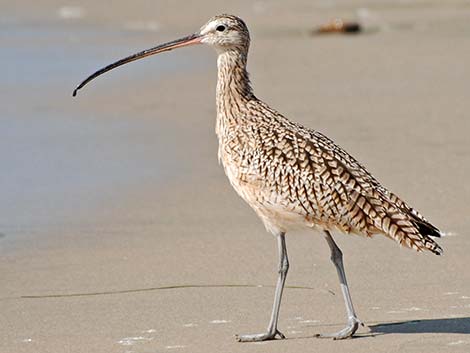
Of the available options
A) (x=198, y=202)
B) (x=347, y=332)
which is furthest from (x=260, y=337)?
(x=198, y=202)

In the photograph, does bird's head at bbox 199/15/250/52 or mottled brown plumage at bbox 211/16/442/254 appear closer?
mottled brown plumage at bbox 211/16/442/254

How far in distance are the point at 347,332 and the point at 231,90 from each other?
1.53 m

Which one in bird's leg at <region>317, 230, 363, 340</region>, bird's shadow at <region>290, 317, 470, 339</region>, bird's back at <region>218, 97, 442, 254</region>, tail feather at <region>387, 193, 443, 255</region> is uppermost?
bird's back at <region>218, 97, 442, 254</region>

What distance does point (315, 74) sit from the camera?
1532cm

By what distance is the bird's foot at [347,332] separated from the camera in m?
6.09

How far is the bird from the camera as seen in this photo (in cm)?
604

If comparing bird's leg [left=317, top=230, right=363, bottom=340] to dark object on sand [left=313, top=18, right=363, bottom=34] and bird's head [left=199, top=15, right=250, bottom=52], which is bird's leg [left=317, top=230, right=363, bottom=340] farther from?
dark object on sand [left=313, top=18, right=363, bottom=34]

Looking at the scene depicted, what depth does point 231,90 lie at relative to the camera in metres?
6.77

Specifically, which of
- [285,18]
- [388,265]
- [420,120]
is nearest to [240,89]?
[388,265]

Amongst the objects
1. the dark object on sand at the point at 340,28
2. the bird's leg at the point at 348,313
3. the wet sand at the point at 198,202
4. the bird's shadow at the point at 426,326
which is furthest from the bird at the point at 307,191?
the dark object on sand at the point at 340,28

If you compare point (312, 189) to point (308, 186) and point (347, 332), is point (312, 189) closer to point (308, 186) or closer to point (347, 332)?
point (308, 186)

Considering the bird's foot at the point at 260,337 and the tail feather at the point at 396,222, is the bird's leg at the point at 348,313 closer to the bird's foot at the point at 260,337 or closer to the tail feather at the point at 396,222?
the bird's foot at the point at 260,337

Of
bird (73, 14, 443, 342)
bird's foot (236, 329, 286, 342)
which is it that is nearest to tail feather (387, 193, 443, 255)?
bird (73, 14, 443, 342)

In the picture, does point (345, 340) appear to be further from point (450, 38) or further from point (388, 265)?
point (450, 38)
